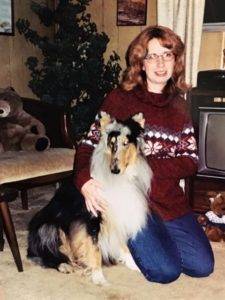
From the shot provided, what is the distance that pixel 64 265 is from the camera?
236 cm

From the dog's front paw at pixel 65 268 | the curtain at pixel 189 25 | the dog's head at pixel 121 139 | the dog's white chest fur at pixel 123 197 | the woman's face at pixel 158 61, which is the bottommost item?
the dog's front paw at pixel 65 268

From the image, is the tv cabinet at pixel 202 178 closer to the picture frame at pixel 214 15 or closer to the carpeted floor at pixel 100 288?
the carpeted floor at pixel 100 288

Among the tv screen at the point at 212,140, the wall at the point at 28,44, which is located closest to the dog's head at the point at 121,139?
the tv screen at the point at 212,140

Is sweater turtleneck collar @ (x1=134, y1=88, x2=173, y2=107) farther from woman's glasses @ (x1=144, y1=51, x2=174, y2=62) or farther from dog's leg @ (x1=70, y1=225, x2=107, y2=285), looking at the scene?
dog's leg @ (x1=70, y1=225, x2=107, y2=285)

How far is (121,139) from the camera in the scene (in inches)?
Answer: 78.0

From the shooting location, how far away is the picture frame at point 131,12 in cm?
406

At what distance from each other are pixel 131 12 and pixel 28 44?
3.42 ft

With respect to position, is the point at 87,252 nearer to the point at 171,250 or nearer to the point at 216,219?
the point at 171,250

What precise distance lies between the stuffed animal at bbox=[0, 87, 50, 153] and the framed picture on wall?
966mm

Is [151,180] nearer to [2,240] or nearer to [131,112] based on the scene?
[131,112]

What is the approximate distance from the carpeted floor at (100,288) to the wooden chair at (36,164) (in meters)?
0.12

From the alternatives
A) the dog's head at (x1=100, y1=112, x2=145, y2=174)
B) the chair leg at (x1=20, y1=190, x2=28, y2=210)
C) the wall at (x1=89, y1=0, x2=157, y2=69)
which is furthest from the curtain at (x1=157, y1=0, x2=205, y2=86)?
the dog's head at (x1=100, y1=112, x2=145, y2=174)

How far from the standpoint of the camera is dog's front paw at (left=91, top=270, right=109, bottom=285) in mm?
2226

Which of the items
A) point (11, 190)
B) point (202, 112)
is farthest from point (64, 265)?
point (202, 112)
